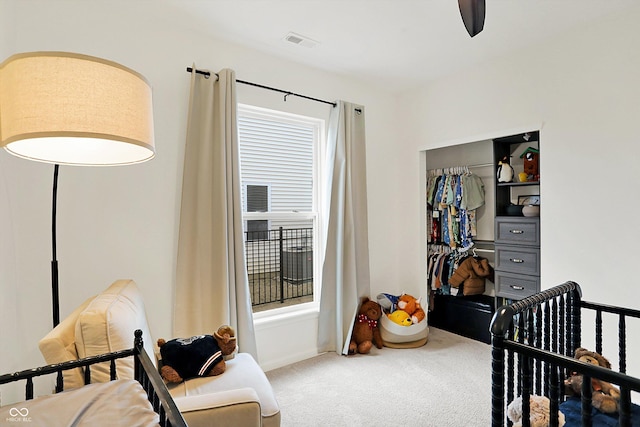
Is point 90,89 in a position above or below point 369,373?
above

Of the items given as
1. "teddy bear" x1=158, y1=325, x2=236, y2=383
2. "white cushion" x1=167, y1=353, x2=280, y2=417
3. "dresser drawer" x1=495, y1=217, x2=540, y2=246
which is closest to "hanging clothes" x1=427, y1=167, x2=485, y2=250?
"dresser drawer" x1=495, y1=217, x2=540, y2=246

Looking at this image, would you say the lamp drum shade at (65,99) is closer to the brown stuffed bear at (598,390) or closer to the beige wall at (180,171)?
the beige wall at (180,171)

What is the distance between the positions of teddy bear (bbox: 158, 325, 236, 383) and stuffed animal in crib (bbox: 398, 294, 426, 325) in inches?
79.4

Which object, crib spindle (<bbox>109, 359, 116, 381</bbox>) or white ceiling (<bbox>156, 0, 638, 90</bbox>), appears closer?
crib spindle (<bbox>109, 359, 116, 381</bbox>)

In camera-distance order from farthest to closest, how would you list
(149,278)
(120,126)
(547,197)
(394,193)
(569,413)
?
1. (394,193)
2. (547,197)
3. (149,278)
4. (569,413)
5. (120,126)

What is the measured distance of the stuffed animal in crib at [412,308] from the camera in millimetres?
3301

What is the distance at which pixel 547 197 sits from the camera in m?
2.71

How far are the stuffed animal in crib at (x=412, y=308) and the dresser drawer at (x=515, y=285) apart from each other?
724 millimetres

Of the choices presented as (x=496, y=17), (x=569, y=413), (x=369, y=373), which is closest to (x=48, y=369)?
(x=569, y=413)

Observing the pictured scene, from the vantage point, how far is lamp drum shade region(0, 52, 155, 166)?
1.03m

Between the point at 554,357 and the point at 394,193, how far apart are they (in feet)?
9.46

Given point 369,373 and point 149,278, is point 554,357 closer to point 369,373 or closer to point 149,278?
point 369,373

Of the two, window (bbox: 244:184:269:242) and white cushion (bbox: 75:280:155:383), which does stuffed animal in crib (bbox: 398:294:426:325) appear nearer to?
window (bbox: 244:184:269:242)

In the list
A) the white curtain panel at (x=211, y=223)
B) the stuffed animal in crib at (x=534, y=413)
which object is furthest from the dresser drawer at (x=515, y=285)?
the white curtain panel at (x=211, y=223)
